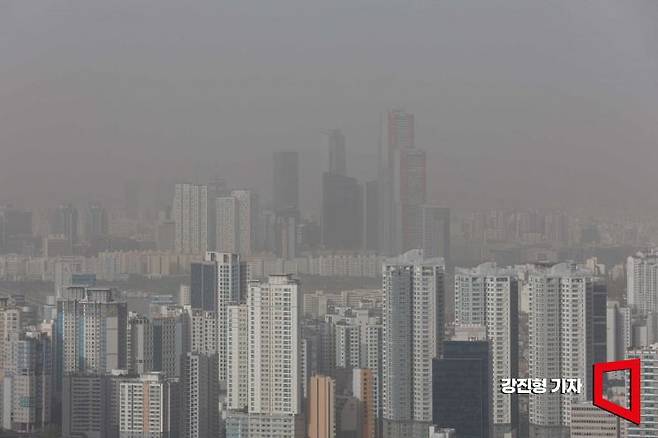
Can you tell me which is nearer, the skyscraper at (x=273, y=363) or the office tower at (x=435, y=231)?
the skyscraper at (x=273, y=363)

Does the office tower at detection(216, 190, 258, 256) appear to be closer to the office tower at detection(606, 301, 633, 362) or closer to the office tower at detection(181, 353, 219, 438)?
the office tower at detection(181, 353, 219, 438)

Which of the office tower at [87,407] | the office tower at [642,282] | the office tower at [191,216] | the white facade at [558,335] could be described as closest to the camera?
the white facade at [558,335]

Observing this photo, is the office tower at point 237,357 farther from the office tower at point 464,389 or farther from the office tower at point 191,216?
Result: the office tower at point 464,389

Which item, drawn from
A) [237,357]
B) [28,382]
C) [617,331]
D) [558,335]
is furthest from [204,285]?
[617,331]

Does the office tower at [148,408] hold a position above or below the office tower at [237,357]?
below

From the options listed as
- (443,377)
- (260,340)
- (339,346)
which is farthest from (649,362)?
(260,340)

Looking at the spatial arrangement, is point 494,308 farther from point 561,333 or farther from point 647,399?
point 647,399

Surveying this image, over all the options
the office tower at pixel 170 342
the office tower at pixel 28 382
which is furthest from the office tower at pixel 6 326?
the office tower at pixel 170 342
